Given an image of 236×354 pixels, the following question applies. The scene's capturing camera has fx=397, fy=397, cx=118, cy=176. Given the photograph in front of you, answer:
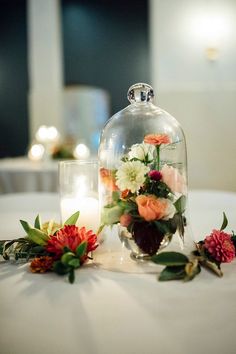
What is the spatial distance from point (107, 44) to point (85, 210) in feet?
15.5

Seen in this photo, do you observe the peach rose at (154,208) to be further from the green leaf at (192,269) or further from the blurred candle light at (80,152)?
the blurred candle light at (80,152)

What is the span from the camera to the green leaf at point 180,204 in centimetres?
62

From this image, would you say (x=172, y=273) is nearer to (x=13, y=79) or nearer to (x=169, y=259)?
(x=169, y=259)

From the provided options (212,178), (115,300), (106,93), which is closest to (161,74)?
(212,178)

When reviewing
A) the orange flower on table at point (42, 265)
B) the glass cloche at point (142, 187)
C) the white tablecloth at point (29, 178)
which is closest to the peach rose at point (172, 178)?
the glass cloche at point (142, 187)

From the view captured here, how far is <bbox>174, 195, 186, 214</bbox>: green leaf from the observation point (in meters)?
0.62

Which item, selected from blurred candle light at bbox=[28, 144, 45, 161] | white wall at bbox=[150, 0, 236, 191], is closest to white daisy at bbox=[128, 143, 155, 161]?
white wall at bbox=[150, 0, 236, 191]

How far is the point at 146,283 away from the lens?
0.56 metres

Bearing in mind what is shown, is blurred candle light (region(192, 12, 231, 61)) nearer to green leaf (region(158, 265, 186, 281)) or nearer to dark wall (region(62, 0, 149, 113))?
dark wall (region(62, 0, 149, 113))

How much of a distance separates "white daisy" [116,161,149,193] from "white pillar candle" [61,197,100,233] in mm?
131

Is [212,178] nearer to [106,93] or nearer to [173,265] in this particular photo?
[173,265]

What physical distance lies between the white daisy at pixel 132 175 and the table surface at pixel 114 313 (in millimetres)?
134

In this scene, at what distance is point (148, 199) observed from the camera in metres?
0.59

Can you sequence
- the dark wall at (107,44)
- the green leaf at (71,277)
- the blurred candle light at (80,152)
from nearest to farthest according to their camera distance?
the green leaf at (71,277) → the blurred candle light at (80,152) → the dark wall at (107,44)
